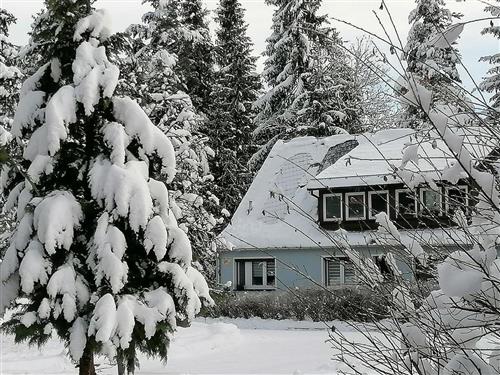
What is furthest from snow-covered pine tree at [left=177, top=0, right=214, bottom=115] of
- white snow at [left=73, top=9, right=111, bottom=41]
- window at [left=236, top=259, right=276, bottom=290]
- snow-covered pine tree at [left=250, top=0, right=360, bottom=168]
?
white snow at [left=73, top=9, right=111, bottom=41]

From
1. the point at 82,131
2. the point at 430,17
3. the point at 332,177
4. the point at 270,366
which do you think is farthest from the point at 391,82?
the point at 430,17

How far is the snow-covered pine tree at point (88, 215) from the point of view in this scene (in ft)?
28.1

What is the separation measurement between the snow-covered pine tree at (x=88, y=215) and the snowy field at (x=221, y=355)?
239cm

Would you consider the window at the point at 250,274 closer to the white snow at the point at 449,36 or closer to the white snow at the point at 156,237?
the white snow at the point at 156,237

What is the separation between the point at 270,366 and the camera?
1345 centimetres

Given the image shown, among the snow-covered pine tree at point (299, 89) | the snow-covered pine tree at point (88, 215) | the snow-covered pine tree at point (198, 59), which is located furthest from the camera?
the snow-covered pine tree at point (198, 59)

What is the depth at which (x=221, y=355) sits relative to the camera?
15164mm

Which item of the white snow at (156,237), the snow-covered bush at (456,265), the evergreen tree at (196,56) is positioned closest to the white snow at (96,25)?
the white snow at (156,237)

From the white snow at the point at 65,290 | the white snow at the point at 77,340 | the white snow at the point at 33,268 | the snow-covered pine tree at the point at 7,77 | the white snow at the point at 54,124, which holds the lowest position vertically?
the white snow at the point at 77,340

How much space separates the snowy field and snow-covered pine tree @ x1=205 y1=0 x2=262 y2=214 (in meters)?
19.2

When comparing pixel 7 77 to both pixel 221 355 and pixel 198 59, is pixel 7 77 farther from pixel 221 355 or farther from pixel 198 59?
pixel 198 59

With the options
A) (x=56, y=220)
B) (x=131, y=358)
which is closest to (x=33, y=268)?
(x=56, y=220)

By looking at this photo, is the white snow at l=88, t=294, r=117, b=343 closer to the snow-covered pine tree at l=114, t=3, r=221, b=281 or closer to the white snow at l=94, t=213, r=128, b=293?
the white snow at l=94, t=213, r=128, b=293

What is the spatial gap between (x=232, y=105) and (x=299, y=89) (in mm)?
6614
